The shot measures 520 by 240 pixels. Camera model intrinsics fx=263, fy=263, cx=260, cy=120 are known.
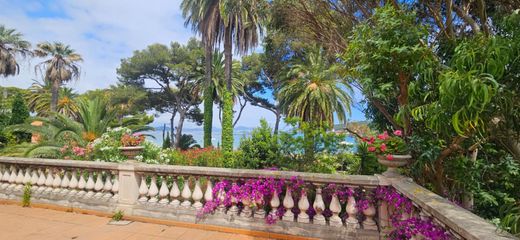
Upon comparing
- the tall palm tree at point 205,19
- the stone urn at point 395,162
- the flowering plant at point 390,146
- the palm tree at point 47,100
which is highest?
the tall palm tree at point 205,19

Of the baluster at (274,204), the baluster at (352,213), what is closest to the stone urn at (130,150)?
the baluster at (274,204)

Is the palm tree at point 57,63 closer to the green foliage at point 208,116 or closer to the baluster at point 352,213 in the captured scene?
the green foliage at point 208,116

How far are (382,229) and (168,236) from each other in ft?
9.22

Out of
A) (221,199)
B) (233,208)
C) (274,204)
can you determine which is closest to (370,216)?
(274,204)

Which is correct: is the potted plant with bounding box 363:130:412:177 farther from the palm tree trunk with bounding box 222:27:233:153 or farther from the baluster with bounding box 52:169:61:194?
the palm tree trunk with bounding box 222:27:233:153

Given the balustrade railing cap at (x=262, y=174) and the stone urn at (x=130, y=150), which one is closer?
the balustrade railing cap at (x=262, y=174)

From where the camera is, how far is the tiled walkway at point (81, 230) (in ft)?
11.9

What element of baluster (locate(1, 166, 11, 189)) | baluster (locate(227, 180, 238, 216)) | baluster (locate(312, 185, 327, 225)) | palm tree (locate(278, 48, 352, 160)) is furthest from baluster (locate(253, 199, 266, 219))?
palm tree (locate(278, 48, 352, 160))

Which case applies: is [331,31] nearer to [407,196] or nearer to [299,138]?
[299,138]

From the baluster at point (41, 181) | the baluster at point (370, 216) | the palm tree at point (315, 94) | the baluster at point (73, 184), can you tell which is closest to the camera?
the baluster at point (370, 216)

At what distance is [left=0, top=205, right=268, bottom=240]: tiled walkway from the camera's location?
3623mm

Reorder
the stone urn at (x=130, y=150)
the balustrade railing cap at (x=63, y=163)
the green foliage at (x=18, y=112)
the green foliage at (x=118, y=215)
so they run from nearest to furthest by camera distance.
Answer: the green foliage at (x=118, y=215) < the balustrade railing cap at (x=63, y=163) < the stone urn at (x=130, y=150) < the green foliage at (x=18, y=112)

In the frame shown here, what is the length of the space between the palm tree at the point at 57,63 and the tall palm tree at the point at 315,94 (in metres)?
23.2

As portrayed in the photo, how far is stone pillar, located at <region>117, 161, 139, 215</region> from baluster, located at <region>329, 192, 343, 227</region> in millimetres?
3110
